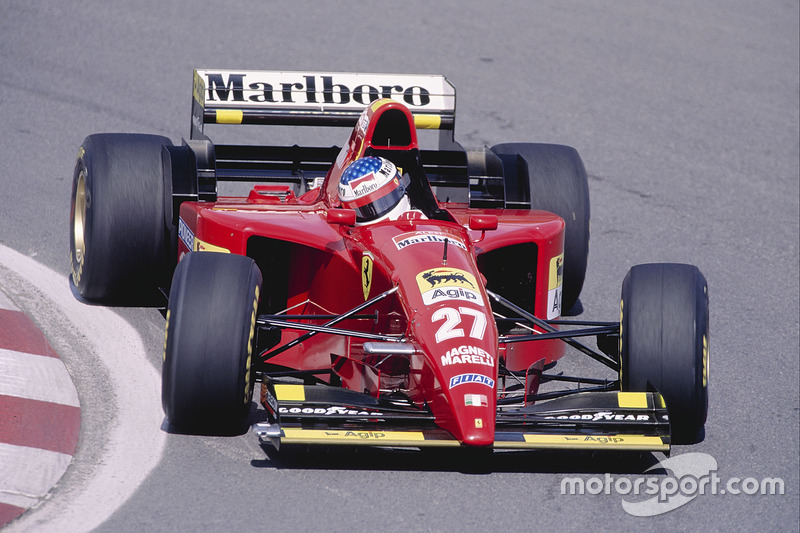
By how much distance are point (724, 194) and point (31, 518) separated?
7411mm

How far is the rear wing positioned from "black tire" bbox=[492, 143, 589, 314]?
83cm

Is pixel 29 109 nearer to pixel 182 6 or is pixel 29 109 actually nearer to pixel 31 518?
pixel 182 6

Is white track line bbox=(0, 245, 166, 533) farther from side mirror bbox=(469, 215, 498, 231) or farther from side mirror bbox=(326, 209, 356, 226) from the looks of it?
side mirror bbox=(469, 215, 498, 231)

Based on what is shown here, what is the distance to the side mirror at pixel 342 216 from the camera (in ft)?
21.2

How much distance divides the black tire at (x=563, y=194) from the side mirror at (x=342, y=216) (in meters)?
1.65

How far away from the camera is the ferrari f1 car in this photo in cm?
560

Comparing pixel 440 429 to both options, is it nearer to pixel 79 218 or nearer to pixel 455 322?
pixel 455 322

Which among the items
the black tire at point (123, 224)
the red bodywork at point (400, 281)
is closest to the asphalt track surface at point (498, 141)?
the black tire at point (123, 224)

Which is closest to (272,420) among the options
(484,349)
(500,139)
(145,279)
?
(484,349)

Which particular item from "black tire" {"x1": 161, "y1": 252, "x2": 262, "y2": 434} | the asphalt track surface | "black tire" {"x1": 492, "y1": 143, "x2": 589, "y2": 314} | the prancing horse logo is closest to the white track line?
the asphalt track surface

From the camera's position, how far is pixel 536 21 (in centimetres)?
1455

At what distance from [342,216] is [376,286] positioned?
1.30 feet

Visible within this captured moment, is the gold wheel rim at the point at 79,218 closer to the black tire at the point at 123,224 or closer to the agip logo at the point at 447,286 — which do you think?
the black tire at the point at 123,224

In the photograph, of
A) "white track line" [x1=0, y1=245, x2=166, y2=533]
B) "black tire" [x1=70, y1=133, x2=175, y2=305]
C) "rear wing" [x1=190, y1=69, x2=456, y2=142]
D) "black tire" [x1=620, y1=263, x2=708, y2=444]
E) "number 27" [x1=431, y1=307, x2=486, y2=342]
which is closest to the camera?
"white track line" [x1=0, y1=245, x2=166, y2=533]
